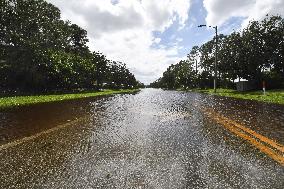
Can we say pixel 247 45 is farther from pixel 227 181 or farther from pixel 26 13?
pixel 227 181

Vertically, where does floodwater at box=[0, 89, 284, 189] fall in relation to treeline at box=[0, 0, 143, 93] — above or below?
below

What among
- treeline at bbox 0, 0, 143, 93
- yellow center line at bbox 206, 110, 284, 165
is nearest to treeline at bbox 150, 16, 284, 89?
treeline at bbox 0, 0, 143, 93

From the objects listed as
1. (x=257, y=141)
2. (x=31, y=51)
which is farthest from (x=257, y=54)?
(x=257, y=141)

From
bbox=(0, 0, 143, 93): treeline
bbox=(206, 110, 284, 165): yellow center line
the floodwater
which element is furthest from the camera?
bbox=(0, 0, 143, 93): treeline

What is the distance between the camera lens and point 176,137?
329 inches

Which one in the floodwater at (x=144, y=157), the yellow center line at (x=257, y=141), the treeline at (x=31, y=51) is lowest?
the yellow center line at (x=257, y=141)

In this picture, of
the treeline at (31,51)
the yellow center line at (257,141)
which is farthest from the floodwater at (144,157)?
the treeline at (31,51)

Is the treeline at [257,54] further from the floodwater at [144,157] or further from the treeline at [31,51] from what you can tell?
the floodwater at [144,157]

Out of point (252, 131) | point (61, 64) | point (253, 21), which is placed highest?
point (253, 21)

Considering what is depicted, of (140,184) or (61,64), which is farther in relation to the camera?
(61,64)

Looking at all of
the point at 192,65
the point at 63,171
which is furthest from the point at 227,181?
the point at 192,65

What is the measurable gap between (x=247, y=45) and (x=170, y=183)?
4921 cm

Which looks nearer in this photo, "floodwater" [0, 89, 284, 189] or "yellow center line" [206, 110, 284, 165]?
"floodwater" [0, 89, 284, 189]

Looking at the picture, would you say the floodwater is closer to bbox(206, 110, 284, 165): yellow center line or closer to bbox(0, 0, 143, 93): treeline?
bbox(206, 110, 284, 165): yellow center line
